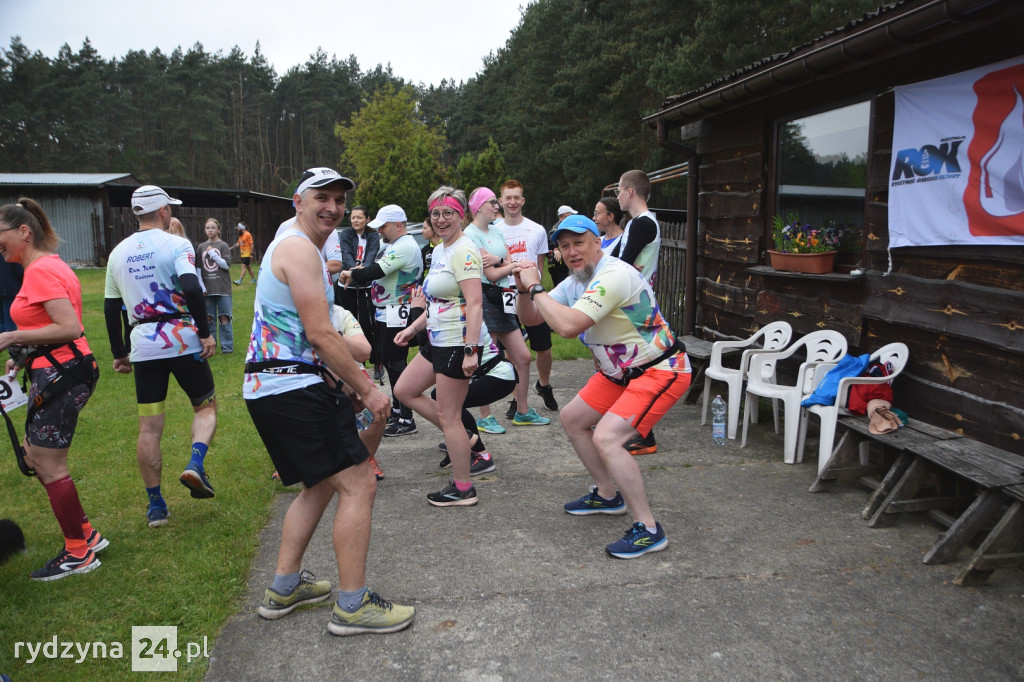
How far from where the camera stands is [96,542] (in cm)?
398

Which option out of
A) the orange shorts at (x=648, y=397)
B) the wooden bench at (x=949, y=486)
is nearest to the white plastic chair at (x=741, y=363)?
the wooden bench at (x=949, y=486)

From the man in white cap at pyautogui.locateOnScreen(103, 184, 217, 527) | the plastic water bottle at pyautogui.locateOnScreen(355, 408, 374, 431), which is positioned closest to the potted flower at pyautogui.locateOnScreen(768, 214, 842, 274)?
the plastic water bottle at pyautogui.locateOnScreen(355, 408, 374, 431)

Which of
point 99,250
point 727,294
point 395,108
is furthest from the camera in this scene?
point 395,108

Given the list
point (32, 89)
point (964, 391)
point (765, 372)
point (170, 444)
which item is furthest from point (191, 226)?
point (32, 89)

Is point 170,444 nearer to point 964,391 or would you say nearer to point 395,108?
point 964,391

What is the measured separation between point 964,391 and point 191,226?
29.1m

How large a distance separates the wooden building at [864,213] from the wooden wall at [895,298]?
1 centimetres

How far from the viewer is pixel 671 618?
3.22 metres

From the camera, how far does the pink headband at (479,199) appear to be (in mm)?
5387

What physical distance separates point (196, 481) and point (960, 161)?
5.03 m

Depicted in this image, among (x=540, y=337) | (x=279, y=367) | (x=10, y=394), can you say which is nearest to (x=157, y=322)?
(x=10, y=394)

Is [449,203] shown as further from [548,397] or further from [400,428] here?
[548,397]

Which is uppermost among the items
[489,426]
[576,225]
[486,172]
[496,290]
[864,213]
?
[486,172]

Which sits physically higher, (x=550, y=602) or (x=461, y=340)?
(x=461, y=340)
